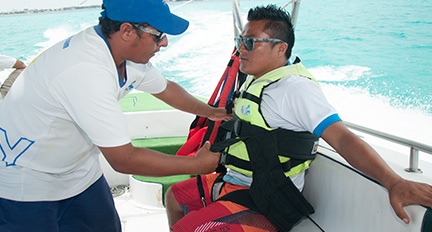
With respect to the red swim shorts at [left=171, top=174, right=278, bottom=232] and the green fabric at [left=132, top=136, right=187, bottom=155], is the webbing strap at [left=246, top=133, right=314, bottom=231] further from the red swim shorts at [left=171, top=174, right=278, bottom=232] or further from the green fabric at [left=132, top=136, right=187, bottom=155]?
the green fabric at [left=132, top=136, right=187, bottom=155]

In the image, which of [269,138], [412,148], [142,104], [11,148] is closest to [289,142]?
[269,138]

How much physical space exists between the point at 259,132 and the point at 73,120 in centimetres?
75

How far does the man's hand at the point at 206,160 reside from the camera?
139 centimetres

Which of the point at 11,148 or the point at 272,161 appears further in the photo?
the point at 272,161

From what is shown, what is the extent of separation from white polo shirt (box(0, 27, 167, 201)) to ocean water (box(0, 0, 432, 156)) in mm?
5773

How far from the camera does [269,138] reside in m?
1.43

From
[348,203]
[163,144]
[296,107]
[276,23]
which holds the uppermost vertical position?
[276,23]

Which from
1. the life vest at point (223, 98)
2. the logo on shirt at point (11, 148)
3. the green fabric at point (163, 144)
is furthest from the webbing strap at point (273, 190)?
the green fabric at point (163, 144)

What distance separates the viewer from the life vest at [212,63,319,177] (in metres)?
1.43

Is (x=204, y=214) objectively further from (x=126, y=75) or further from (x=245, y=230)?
(x=126, y=75)

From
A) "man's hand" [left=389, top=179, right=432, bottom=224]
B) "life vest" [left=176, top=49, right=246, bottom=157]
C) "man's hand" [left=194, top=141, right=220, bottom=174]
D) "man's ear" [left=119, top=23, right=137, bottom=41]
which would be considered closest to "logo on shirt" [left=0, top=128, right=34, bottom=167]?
"man's ear" [left=119, top=23, right=137, bottom=41]

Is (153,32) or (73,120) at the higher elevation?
(153,32)

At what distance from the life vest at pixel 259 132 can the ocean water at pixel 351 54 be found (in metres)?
5.09

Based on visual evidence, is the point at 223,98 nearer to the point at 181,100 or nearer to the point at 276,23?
the point at 181,100
